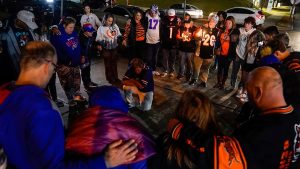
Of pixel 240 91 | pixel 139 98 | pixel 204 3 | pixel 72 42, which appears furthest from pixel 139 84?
pixel 204 3

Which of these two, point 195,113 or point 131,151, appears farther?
point 195,113

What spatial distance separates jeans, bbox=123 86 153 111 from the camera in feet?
19.5

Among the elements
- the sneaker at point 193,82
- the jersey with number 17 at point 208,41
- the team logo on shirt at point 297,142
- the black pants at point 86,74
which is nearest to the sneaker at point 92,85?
the black pants at point 86,74

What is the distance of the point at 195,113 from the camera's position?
2.27 metres

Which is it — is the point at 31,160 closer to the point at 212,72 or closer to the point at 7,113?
the point at 7,113

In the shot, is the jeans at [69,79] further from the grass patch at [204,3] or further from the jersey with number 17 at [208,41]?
the grass patch at [204,3]

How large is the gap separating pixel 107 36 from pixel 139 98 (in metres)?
2.15

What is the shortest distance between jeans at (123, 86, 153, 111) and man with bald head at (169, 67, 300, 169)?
385 centimetres

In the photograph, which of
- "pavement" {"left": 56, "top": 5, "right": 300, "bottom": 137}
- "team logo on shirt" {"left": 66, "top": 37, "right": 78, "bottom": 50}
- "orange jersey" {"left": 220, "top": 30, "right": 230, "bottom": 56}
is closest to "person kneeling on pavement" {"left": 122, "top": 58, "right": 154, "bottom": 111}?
"pavement" {"left": 56, "top": 5, "right": 300, "bottom": 137}

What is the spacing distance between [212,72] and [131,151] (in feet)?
24.7

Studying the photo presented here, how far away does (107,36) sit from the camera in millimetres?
7277

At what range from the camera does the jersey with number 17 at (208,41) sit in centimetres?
718

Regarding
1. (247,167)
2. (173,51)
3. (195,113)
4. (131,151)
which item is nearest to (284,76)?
(195,113)

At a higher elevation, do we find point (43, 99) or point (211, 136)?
point (43, 99)
